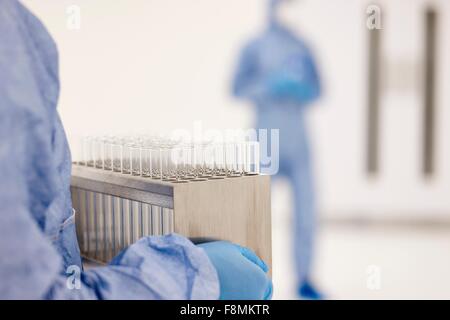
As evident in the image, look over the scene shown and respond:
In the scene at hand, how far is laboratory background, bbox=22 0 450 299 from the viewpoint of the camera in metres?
2.68

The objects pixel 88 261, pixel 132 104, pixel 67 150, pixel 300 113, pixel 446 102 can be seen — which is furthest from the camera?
A: pixel 446 102

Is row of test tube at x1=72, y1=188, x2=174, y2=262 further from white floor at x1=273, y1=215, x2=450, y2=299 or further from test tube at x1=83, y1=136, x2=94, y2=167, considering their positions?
white floor at x1=273, y1=215, x2=450, y2=299

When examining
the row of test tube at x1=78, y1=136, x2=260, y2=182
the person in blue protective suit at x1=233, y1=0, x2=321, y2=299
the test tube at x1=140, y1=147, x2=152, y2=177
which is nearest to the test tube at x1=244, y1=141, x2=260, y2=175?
the row of test tube at x1=78, y1=136, x2=260, y2=182

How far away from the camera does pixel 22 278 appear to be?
504mm

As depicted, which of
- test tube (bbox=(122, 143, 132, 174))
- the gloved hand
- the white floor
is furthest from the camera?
the white floor

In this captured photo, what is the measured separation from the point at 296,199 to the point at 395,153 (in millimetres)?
1271

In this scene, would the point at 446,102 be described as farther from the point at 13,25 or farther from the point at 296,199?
the point at 13,25

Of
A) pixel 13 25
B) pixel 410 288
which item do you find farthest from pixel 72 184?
pixel 410 288

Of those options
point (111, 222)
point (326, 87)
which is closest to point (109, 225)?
point (111, 222)

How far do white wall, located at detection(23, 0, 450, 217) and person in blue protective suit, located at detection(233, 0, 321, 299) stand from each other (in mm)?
242

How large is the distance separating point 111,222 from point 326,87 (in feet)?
6.38

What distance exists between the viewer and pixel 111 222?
93cm

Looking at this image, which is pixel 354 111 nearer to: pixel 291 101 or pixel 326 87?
pixel 326 87

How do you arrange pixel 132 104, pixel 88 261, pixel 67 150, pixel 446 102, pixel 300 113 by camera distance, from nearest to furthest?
1. pixel 67 150
2. pixel 88 261
3. pixel 132 104
4. pixel 300 113
5. pixel 446 102
